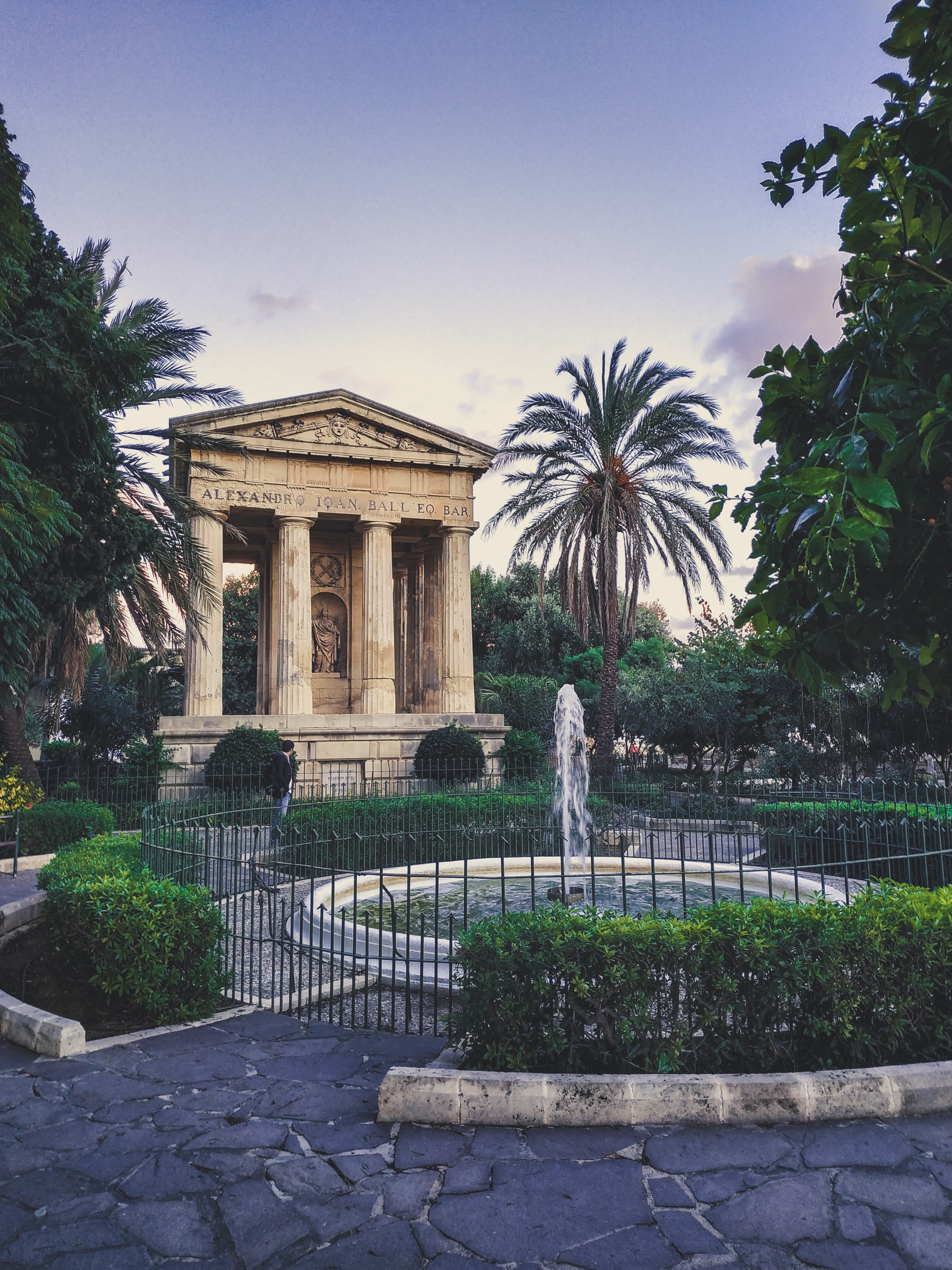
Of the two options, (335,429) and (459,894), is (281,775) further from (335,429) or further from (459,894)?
(335,429)

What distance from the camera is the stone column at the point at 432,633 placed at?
87.5 feet

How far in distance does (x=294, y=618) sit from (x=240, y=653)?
16083mm

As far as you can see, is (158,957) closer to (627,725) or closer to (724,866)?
(724,866)

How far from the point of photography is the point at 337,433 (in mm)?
25219

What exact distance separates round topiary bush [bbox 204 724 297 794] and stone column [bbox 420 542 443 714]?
23.1ft

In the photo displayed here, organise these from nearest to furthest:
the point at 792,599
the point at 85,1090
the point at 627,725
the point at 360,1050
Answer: the point at 792,599, the point at 85,1090, the point at 360,1050, the point at 627,725

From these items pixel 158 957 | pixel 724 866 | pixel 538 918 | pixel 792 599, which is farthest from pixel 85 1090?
pixel 724 866

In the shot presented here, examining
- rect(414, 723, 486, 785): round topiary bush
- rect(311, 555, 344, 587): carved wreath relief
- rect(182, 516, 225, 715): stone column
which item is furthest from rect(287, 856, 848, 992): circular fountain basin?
rect(311, 555, 344, 587): carved wreath relief

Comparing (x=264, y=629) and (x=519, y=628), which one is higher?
(x=519, y=628)

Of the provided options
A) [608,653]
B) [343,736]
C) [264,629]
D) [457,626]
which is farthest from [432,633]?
[608,653]

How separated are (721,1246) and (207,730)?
2057 centimetres

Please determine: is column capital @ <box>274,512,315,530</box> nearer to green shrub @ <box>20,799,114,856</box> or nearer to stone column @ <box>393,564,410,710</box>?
stone column @ <box>393,564,410,710</box>

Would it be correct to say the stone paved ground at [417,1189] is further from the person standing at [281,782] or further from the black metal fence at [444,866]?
the person standing at [281,782]

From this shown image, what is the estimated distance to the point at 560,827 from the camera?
13.1 metres
